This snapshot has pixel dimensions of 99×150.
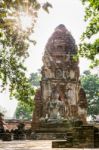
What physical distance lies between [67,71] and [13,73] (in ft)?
67.1

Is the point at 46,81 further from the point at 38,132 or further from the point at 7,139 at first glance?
the point at 7,139

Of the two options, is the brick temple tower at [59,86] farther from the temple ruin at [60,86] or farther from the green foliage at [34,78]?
the green foliage at [34,78]

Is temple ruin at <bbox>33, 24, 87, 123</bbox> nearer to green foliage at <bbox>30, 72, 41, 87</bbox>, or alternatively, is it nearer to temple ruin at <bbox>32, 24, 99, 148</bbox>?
temple ruin at <bbox>32, 24, 99, 148</bbox>

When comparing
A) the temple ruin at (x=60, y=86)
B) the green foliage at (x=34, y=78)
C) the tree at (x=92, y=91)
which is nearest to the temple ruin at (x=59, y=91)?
the temple ruin at (x=60, y=86)

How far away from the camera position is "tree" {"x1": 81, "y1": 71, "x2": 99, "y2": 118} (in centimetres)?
5066

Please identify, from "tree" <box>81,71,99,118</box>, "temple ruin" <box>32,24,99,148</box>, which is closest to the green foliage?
"tree" <box>81,71,99,118</box>

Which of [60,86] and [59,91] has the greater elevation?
[60,86]

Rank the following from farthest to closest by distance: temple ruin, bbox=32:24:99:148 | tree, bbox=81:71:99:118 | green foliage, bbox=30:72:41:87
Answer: green foliage, bbox=30:72:41:87, tree, bbox=81:71:99:118, temple ruin, bbox=32:24:99:148

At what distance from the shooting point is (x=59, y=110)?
32.4 m

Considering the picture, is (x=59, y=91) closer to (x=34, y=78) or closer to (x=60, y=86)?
(x=60, y=86)

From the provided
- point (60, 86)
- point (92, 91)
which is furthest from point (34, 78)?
point (60, 86)

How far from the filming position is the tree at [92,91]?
50.7 m

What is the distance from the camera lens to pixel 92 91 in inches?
2083

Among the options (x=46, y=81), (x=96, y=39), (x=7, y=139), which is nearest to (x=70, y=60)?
(x=46, y=81)
